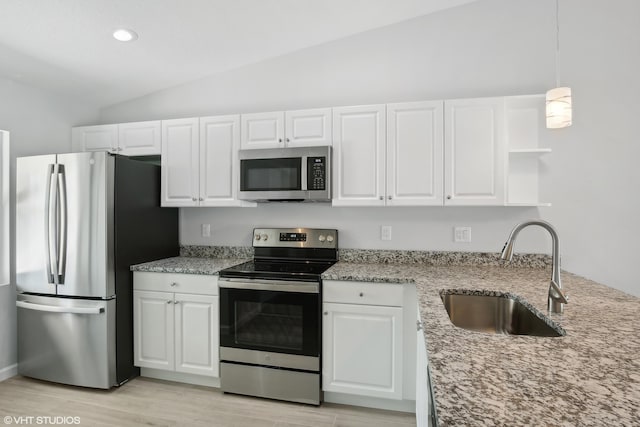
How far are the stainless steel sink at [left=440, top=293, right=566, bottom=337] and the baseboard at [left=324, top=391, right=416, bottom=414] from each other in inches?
36.1

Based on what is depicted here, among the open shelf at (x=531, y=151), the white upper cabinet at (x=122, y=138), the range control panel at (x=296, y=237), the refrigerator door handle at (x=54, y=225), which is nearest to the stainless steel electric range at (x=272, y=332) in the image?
the range control panel at (x=296, y=237)

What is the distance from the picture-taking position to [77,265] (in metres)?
2.59

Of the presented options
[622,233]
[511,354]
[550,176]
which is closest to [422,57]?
[550,176]

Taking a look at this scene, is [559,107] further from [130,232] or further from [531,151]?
[130,232]

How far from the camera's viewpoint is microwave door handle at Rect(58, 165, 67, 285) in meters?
2.61

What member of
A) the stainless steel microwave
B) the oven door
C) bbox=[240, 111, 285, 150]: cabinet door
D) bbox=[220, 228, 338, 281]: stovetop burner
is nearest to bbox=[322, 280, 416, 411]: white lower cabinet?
the oven door

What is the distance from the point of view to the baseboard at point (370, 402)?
237 cm

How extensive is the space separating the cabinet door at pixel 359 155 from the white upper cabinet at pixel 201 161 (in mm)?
832

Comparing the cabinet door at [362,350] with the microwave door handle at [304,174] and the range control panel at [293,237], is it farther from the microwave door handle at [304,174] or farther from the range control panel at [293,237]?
the microwave door handle at [304,174]

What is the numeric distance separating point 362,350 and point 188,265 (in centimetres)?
147

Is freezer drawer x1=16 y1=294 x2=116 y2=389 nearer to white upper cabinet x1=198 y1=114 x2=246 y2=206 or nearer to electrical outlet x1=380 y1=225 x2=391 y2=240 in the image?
white upper cabinet x1=198 y1=114 x2=246 y2=206

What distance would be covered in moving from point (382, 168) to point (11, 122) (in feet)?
9.88

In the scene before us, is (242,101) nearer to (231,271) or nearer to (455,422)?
(231,271)

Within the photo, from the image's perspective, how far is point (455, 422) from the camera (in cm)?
62
